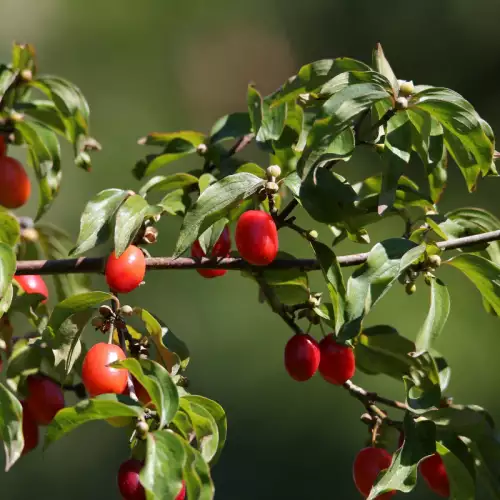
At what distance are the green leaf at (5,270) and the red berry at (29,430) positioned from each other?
0.23 m

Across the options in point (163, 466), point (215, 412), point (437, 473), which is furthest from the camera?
point (437, 473)

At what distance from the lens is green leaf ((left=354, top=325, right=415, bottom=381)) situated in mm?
1243

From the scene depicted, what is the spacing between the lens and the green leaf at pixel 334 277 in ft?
3.53

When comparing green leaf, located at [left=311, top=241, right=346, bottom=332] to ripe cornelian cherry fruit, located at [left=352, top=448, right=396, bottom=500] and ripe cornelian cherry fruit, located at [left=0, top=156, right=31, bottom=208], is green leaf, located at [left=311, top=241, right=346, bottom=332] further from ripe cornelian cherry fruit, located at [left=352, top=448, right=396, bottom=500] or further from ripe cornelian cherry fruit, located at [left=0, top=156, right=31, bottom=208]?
ripe cornelian cherry fruit, located at [left=0, top=156, right=31, bottom=208]

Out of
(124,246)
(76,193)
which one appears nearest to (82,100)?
(124,246)

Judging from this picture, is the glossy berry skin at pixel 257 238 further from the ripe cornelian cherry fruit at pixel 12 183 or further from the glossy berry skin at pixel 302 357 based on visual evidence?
the ripe cornelian cherry fruit at pixel 12 183

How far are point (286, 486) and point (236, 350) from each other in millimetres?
505

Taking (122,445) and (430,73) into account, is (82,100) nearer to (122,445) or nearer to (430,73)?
(122,445)

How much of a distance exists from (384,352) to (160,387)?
394 mm

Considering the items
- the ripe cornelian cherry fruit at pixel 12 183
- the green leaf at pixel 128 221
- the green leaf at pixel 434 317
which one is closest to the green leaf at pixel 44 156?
the ripe cornelian cherry fruit at pixel 12 183

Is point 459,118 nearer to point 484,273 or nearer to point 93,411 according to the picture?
point 484,273

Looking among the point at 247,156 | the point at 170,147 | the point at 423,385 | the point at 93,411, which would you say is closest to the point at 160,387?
the point at 93,411

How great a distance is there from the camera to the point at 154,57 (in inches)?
169

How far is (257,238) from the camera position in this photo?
1107 millimetres
